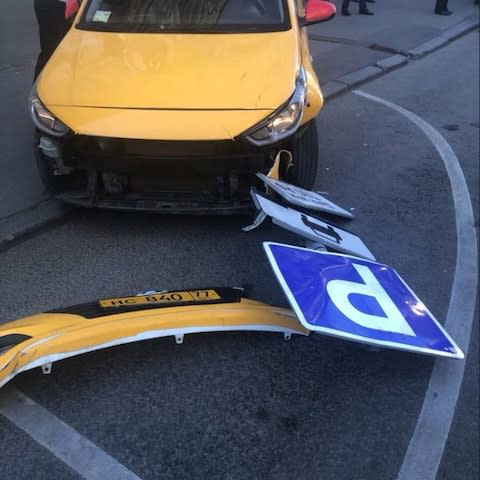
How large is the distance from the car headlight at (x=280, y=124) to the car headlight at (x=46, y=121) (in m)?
1.05

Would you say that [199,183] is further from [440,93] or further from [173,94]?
[440,93]

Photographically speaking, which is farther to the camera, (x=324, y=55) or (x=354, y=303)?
(x=324, y=55)

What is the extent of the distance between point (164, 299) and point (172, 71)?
1.58m

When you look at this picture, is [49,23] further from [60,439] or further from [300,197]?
[60,439]

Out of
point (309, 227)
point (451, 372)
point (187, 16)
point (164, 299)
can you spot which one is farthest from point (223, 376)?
point (187, 16)

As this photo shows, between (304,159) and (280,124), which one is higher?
(280,124)

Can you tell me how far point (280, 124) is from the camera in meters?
3.39

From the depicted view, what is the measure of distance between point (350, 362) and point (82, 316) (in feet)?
4.18

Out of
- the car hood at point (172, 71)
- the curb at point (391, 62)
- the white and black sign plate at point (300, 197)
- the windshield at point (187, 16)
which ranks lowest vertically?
the curb at point (391, 62)

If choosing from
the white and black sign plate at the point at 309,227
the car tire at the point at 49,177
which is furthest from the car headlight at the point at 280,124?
the car tire at the point at 49,177

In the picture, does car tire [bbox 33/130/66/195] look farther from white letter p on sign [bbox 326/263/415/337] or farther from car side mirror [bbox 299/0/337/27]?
car side mirror [bbox 299/0/337/27]

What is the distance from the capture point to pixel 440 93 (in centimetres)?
719

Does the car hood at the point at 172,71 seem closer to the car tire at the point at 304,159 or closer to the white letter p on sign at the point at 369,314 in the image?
the car tire at the point at 304,159

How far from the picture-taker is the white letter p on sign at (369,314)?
2469mm
